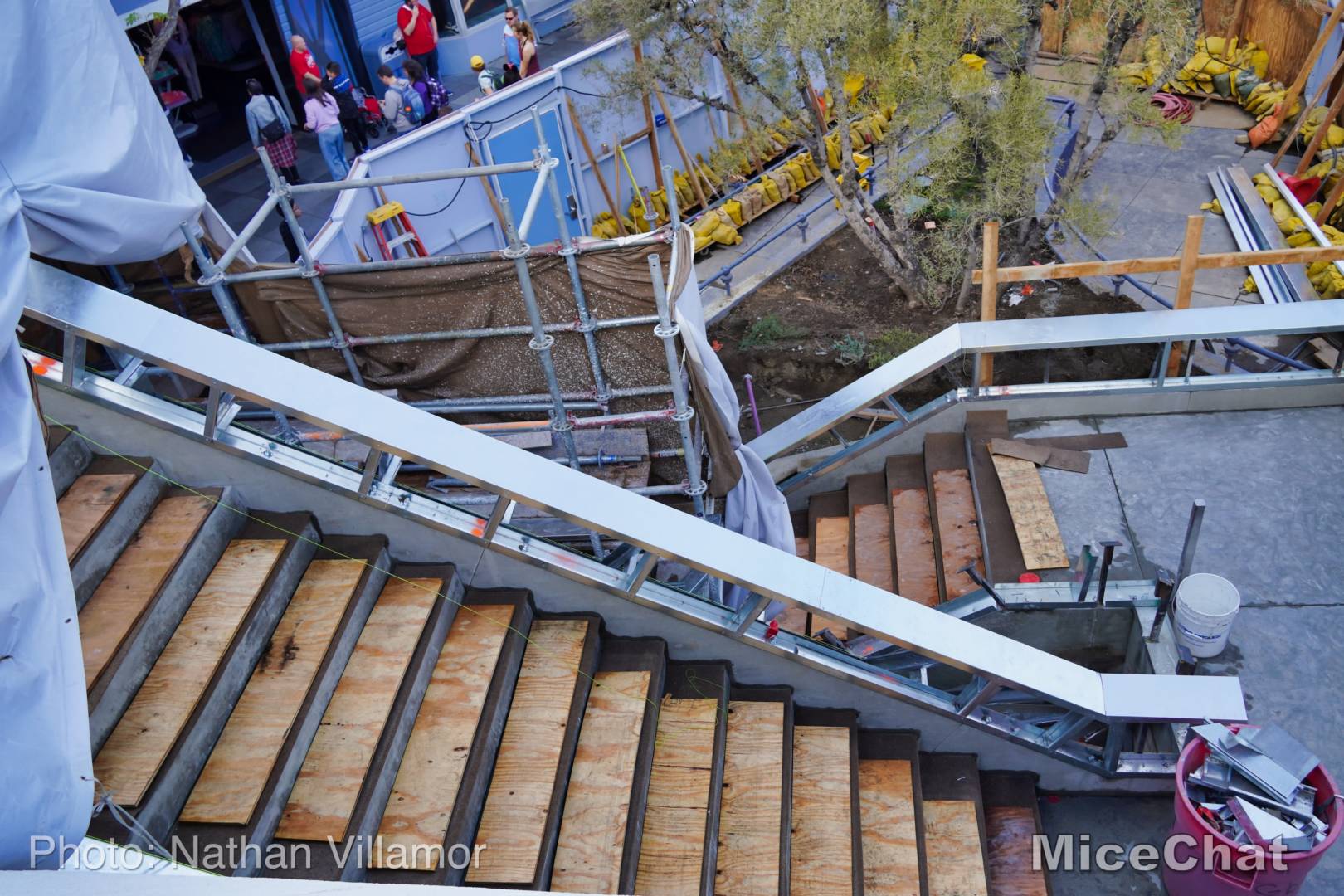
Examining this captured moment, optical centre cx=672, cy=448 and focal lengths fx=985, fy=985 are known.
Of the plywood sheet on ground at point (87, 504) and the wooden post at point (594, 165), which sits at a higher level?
the plywood sheet on ground at point (87, 504)

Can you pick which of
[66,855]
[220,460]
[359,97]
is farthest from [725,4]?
[66,855]

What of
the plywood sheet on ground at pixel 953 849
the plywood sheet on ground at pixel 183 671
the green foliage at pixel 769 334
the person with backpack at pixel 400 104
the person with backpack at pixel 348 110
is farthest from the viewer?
the person with backpack at pixel 400 104

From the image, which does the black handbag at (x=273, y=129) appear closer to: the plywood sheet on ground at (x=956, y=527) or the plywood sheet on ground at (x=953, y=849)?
A: the plywood sheet on ground at (x=956, y=527)

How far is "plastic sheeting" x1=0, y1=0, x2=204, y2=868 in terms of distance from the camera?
3129mm

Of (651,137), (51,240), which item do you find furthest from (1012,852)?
(651,137)

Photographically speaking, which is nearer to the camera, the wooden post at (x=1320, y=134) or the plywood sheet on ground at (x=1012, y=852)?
the plywood sheet on ground at (x=1012, y=852)

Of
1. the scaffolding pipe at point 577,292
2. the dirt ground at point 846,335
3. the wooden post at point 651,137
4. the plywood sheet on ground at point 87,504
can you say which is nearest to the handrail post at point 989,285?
the dirt ground at point 846,335

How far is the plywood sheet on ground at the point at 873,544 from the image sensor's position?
24.2ft

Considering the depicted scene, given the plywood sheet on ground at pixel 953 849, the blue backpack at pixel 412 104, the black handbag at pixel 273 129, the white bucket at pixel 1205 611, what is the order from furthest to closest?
the blue backpack at pixel 412 104 → the black handbag at pixel 273 129 → the white bucket at pixel 1205 611 → the plywood sheet on ground at pixel 953 849

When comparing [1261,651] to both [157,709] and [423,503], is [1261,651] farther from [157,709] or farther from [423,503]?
[157,709]

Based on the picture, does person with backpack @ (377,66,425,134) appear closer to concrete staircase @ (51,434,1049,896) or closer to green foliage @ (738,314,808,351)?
green foliage @ (738,314,808,351)

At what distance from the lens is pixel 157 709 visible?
13.3 feet

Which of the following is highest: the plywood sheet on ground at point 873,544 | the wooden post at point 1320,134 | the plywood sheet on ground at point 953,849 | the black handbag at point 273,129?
the black handbag at point 273,129

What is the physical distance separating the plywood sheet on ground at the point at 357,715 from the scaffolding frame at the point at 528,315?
2.15 metres
